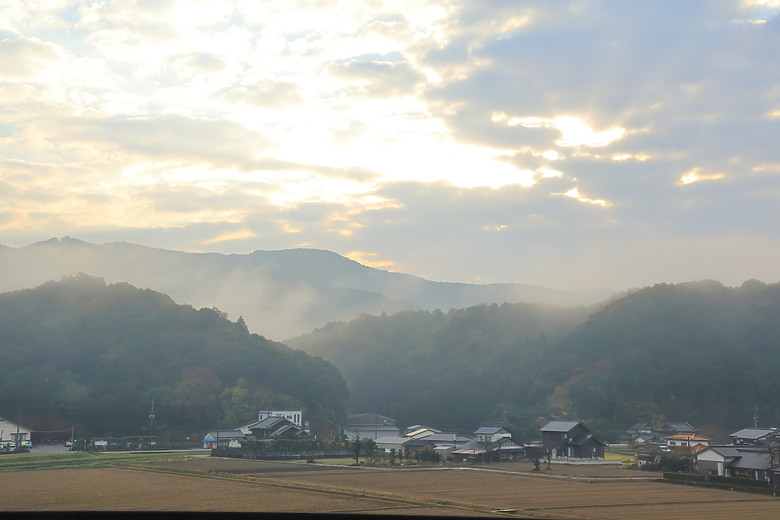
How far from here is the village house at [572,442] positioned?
147 feet

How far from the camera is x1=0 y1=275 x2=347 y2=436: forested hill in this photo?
5628cm

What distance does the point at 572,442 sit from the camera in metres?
45.3


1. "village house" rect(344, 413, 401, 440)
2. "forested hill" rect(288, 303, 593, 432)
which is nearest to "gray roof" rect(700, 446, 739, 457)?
"forested hill" rect(288, 303, 593, 432)

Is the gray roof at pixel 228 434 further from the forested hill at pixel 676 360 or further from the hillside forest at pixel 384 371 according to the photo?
the forested hill at pixel 676 360

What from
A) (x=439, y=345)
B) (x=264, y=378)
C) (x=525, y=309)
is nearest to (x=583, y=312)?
(x=525, y=309)

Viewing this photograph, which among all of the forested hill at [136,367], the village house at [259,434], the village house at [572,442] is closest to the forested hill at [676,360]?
the village house at [572,442]

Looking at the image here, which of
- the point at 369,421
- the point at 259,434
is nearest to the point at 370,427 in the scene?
the point at 369,421

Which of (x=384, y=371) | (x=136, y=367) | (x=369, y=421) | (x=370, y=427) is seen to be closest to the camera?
(x=136, y=367)

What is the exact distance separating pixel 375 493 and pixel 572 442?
1005 inches

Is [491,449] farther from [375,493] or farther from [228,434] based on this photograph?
[375,493]

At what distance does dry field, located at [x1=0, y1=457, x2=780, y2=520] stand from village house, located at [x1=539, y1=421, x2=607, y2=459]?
10.9 m

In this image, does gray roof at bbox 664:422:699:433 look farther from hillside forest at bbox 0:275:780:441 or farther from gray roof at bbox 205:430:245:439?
gray roof at bbox 205:430:245:439

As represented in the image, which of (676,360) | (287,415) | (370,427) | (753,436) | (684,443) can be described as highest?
(676,360)

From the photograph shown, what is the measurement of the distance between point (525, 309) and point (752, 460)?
86113 millimetres
